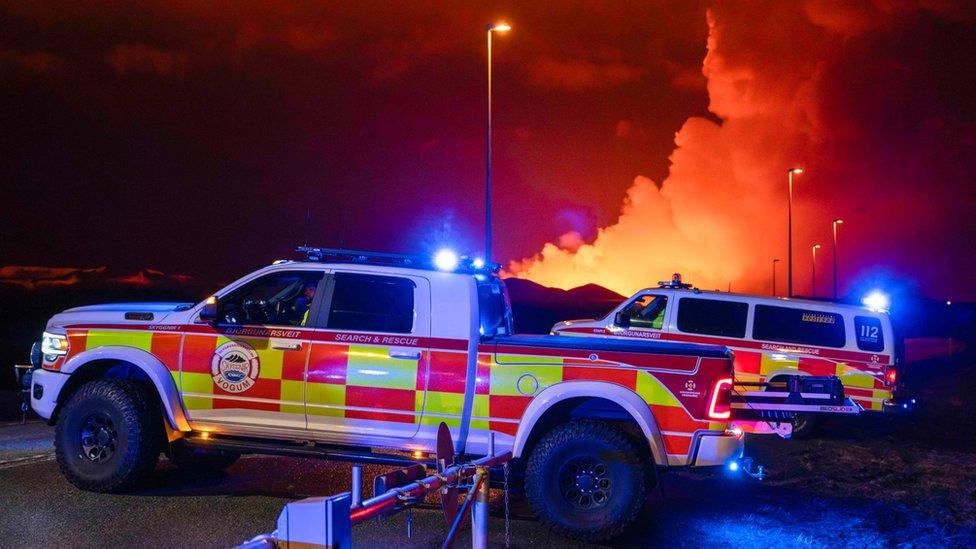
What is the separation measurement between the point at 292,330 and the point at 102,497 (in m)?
1.95

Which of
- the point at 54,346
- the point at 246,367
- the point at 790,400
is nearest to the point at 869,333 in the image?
the point at 790,400

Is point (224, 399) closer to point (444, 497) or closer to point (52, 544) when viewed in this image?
point (52, 544)

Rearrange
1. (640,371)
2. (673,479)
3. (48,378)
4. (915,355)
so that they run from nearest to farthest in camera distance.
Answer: (640,371) → (48,378) → (673,479) → (915,355)

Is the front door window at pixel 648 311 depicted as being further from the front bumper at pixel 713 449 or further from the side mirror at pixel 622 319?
the front bumper at pixel 713 449

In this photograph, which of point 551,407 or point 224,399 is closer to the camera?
point 551,407

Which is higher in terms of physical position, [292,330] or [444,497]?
[292,330]

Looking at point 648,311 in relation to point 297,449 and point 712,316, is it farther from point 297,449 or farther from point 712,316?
point 297,449

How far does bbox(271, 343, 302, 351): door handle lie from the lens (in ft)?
20.8

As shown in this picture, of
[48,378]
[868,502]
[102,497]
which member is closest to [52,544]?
[102,497]

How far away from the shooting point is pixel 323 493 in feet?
23.1

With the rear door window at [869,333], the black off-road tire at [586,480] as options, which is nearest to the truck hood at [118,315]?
the black off-road tire at [586,480]

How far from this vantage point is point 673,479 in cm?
811

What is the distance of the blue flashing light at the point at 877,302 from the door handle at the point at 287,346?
7907 mm

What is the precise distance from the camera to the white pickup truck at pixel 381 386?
19.2 ft
